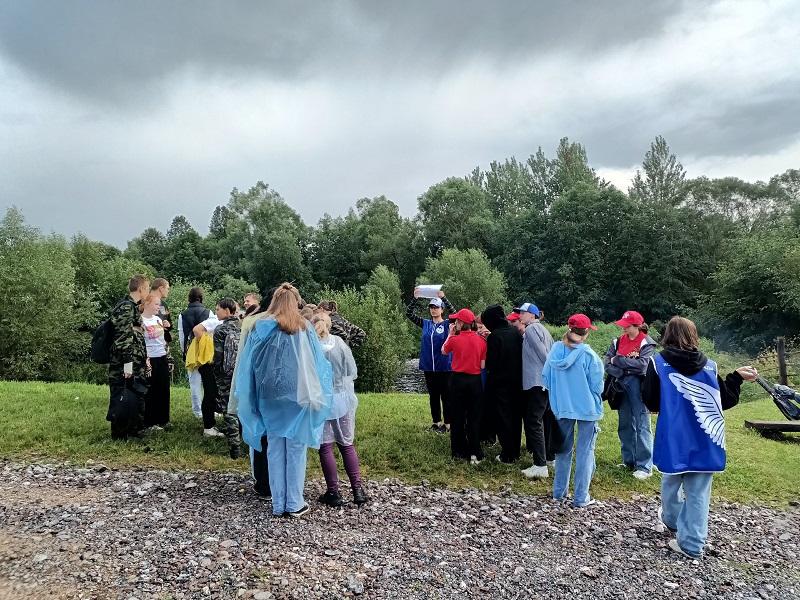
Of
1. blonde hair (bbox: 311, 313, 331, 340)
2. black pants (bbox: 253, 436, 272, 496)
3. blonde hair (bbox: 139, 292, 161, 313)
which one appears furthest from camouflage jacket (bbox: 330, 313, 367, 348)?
blonde hair (bbox: 139, 292, 161, 313)

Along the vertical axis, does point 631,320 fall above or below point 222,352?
above

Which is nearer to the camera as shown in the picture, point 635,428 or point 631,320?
point 631,320

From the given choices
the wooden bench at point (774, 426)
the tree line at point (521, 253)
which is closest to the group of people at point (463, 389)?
the wooden bench at point (774, 426)

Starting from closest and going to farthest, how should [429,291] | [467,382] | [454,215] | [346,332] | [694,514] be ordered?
1. [694,514]
2. [346,332]
3. [467,382]
4. [429,291]
5. [454,215]

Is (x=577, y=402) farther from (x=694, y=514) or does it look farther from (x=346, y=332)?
(x=346, y=332)

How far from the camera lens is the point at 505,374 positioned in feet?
24.4

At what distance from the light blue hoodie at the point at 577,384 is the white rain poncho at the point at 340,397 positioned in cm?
228

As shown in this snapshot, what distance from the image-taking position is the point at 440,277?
47.4 meters

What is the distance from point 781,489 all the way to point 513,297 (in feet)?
146

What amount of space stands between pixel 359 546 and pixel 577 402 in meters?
2.83

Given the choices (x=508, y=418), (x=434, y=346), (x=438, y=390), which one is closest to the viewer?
(x=508, y=418)

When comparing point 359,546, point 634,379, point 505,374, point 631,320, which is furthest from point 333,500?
point 631,320

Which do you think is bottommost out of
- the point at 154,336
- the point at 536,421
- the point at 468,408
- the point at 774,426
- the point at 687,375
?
the point at 774,426

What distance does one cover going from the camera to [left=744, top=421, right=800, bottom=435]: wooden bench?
10.8 meters
